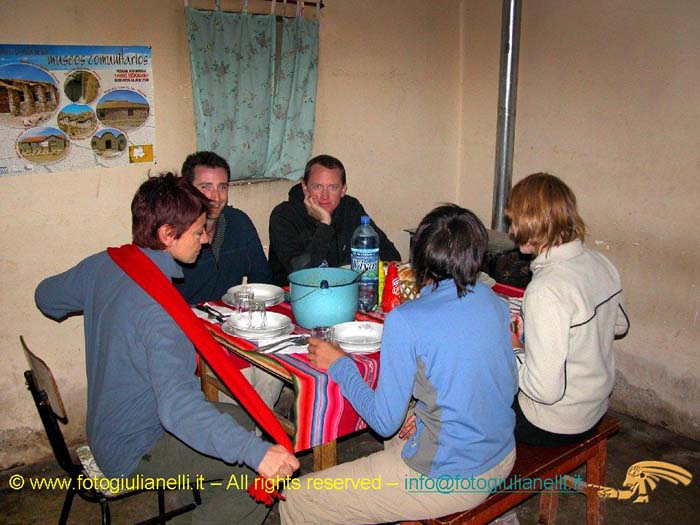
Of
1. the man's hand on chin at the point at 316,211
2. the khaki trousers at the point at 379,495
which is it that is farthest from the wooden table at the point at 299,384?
the man's hand on chin at the point at 316,211

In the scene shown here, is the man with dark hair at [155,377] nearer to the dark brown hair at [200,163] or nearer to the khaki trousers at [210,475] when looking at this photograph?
the khaki trousers at [210,475]

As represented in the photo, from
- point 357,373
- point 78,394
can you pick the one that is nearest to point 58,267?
point 78,394

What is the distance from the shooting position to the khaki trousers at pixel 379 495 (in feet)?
6.35

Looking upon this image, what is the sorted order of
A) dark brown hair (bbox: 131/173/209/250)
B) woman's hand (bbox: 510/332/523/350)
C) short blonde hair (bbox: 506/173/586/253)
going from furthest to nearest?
woman's hand (bbox: 510/332/523/350) → short blonde hair (bbox: 506/173/586/253) → dark brown hair (bbox: 131/173/209/250)

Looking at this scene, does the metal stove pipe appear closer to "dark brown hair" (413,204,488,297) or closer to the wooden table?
the wooden table

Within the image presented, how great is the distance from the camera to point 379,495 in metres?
2.00

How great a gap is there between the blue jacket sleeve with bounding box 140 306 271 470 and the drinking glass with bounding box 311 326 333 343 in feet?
1.95

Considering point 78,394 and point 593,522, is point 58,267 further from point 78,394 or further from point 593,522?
point 593,522

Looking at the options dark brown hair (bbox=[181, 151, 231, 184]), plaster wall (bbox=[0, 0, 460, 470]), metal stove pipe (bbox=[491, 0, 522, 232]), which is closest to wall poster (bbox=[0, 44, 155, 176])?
plaster wall (bbox=[0, 0, 460, 470])

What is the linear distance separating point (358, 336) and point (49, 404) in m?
1.03

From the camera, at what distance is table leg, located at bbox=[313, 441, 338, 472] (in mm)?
2209

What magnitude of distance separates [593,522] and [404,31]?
313 centimetres

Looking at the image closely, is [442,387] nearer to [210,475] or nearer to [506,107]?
[210,475]

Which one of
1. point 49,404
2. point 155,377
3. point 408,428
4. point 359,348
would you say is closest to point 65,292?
point 49,404
